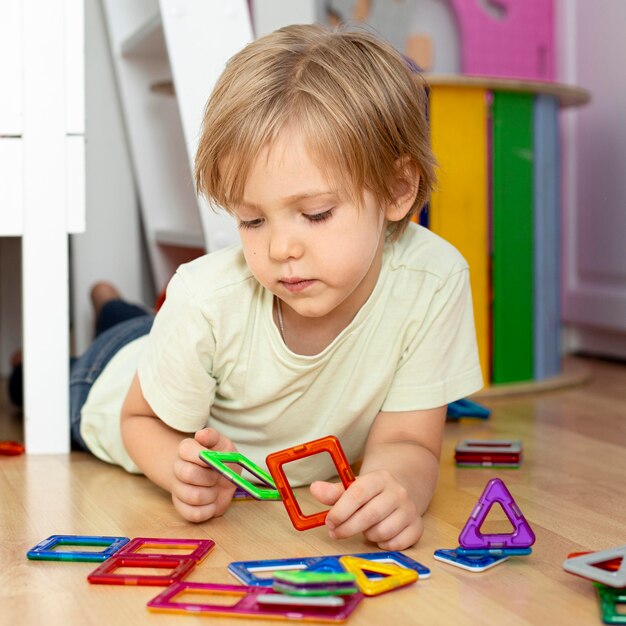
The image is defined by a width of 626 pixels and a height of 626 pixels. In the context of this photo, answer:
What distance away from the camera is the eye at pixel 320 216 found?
877 millimetres

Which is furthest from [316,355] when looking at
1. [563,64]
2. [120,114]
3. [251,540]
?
[563,64]

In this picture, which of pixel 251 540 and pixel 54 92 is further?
pixel 54 92

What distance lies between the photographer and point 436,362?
105 cm

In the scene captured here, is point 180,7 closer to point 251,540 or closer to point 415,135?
point 415,135

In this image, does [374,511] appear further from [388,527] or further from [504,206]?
[504,206]

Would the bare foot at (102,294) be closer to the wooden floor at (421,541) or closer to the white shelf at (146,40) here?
the wooden floor at (421,541)

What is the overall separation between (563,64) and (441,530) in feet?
5.39

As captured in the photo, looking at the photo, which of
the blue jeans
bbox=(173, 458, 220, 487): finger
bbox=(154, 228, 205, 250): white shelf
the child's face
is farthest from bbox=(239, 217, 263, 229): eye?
bbox=(154, 228, 205, 250): white shelf

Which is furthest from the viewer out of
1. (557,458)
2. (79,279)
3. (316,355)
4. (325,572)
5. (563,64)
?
(563,64)

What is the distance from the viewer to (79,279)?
1.78 meters

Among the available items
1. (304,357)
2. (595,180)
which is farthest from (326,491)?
(595,180)

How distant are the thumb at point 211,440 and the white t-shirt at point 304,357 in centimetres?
12

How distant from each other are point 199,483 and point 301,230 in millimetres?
254

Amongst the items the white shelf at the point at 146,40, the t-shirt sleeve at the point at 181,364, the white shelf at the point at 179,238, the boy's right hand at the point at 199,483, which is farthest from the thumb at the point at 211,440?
the white shelf at the point at 146,40
